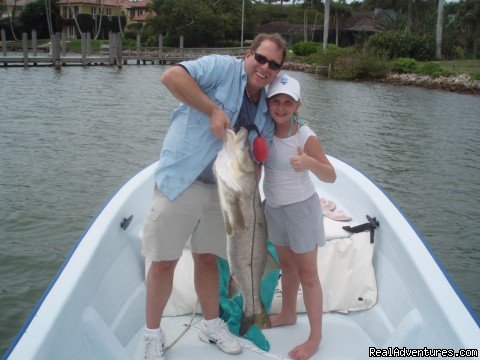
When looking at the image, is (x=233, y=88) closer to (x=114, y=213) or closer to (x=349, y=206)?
(x=114, y=213)

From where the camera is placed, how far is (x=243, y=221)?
10.3 feet

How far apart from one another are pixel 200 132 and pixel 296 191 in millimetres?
798

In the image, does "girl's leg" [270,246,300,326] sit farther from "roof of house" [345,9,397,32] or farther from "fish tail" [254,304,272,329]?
"roof of house" [345,9,397,32]

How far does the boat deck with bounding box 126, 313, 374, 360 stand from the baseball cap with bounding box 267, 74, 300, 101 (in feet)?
6.13

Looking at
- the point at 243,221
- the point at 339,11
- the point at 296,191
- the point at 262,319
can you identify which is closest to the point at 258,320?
the point at 262,319

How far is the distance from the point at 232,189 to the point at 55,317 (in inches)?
50.2

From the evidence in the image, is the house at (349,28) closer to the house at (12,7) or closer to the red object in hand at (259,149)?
the house at (12,7)

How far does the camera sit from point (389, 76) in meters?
41.9

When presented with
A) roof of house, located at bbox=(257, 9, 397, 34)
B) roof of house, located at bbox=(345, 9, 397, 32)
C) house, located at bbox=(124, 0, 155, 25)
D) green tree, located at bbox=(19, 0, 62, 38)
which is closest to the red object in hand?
roof of house, located at bbox=(257, 9, 397, 34)

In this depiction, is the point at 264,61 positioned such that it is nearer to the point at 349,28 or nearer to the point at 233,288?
the point at 233,288

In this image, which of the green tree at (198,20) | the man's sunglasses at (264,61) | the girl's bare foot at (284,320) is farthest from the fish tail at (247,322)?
the green tree at (198,20)

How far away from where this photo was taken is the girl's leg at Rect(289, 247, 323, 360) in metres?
3.54

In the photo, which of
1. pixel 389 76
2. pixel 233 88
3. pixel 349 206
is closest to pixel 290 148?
pixel 233 88

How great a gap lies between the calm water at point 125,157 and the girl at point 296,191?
10.8 feet
